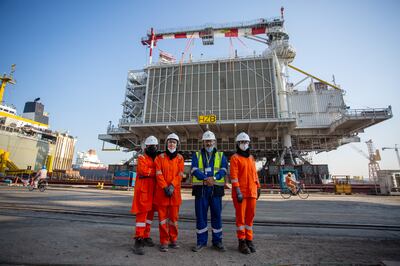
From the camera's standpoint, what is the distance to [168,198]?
342 cm

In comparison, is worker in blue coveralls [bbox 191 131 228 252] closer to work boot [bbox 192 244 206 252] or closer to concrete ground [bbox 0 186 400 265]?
work boot [bbox 192 244 206 252]

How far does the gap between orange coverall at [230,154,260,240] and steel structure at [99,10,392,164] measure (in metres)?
26.4

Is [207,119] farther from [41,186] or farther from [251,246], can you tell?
[251,246]

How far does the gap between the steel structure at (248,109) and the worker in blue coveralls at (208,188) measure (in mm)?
26297

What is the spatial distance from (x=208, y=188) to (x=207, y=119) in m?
26.6

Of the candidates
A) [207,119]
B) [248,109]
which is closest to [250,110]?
[248,109]

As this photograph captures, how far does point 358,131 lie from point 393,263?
1504 inches

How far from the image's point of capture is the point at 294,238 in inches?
140

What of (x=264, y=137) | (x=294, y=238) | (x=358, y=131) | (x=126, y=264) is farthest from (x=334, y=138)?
(x=126, y=264)

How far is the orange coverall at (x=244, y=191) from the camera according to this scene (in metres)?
3.15

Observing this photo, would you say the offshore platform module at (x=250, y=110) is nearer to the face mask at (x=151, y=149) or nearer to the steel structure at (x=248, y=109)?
the steel structure at (x=248, y=109)

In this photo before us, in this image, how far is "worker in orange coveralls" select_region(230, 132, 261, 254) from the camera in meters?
3.06

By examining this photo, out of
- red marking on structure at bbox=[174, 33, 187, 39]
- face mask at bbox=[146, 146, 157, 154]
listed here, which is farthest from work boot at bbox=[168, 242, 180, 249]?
red marking on structure at bbox=[174, 33, 187, 39]

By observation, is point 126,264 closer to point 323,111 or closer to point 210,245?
point 210,245
